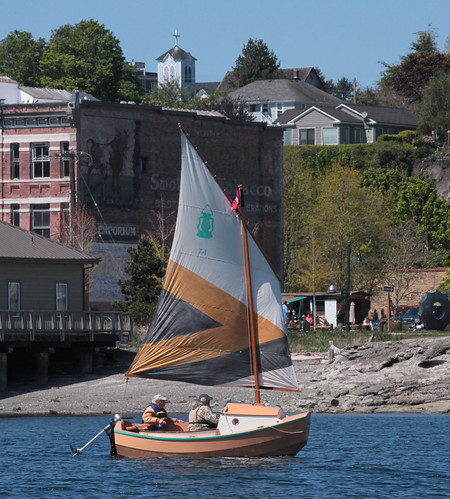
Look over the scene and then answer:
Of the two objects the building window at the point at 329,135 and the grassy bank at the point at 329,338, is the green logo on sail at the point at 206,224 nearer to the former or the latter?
the grassy bank at the point at 329,338

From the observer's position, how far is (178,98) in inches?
6132

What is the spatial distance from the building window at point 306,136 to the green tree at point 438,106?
1152 centimetres

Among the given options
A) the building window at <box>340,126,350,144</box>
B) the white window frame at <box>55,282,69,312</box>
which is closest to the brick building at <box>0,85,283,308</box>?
the white window frame at <box>55,282,69,312</box>

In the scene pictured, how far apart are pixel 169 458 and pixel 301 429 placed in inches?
141

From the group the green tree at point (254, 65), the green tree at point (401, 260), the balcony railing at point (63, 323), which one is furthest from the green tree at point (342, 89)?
the balcony railing at point (63, 323)

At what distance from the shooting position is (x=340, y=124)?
12788cm

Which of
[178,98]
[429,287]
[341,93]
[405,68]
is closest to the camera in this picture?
[429,287]

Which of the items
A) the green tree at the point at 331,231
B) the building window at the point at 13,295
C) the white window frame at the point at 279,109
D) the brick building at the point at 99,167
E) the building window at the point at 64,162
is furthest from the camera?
the white window frame at the point at 279,109

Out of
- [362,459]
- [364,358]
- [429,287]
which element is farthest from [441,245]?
[362,459]

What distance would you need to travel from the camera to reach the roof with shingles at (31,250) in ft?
168

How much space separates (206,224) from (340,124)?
96.2 meters

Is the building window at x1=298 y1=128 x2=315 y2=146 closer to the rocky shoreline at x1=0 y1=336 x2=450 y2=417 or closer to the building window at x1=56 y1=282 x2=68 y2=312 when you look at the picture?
the rocky shoreline at x1=0 y1=336 x2=450 y2=417

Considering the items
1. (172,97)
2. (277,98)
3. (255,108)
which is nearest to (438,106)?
(277,98)

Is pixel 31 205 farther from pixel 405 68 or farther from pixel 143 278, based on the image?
pixel 405 68
